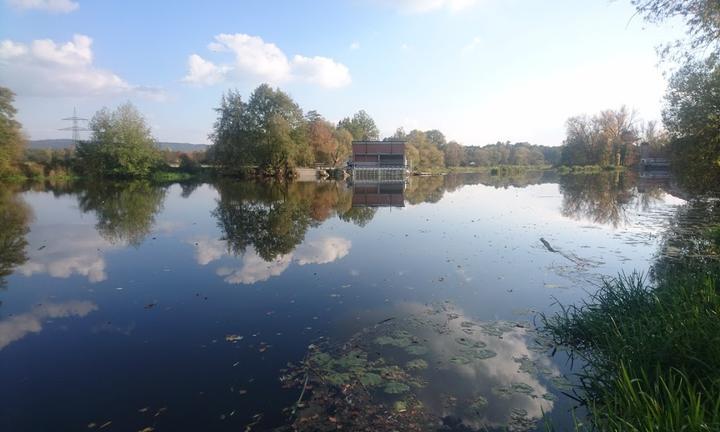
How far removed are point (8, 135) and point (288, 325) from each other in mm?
54847

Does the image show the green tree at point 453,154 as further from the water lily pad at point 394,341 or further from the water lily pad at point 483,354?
the water lily pad at point 483,354

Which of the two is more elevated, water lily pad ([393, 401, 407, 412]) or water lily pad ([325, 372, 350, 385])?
water lily pad ([325, 372, 350, 385])

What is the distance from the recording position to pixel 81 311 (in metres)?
8.49

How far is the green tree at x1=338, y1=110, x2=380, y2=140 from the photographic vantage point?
108 metres

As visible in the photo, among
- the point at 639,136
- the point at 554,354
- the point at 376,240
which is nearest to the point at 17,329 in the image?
the point at 554,354

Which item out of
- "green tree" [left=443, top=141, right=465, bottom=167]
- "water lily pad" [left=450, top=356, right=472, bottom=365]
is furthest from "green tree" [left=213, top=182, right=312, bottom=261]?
"green tree" [left=443, top=141, right=465, bottom=167]

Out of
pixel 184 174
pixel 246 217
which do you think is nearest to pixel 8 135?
pixel 184 174

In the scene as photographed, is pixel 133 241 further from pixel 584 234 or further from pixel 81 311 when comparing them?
pixel 584 234

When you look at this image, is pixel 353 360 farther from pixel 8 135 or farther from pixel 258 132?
pixel 258 132

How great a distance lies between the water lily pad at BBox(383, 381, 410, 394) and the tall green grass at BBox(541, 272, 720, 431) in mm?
2276

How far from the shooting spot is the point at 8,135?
147 ft

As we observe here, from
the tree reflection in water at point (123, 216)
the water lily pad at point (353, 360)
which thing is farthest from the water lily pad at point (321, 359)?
the tree reflection in water at point (123, 216)

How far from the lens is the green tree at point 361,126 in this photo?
107625mm

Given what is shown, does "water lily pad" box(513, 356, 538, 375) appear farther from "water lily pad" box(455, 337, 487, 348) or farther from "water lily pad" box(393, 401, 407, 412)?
"water lily pad" box(393, 401, 407, 412)
